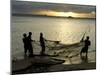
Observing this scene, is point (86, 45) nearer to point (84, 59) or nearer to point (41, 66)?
point (84, 59)

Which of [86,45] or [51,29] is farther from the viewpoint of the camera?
[86,45]

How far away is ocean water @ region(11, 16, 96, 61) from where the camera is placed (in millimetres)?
2215

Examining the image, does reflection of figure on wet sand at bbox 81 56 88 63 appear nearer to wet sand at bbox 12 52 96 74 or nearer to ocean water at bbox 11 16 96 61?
wet sand at bbox 12 52 96 74

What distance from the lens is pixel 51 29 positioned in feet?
7.71

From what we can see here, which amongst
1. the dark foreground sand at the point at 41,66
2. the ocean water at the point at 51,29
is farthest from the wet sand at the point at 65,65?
the ocean water at the point at 51,29

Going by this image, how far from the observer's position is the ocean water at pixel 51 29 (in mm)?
2215

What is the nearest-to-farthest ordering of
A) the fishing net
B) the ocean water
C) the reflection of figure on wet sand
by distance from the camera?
the ocean water → the fishing net → the reflection of figure on wet sand

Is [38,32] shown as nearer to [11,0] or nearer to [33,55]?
[33,55]

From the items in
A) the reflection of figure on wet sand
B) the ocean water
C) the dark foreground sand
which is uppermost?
the ocean water

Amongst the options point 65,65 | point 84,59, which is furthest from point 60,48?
point 84,59

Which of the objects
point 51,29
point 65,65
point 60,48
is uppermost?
point 51,29

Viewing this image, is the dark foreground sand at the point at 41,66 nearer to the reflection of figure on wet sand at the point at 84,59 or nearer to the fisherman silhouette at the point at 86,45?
the reflection of figure on wet sand at the point at 84,59

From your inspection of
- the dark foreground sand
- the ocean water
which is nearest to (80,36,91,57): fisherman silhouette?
the ocean water

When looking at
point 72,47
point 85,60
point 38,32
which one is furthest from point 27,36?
point 85,60
